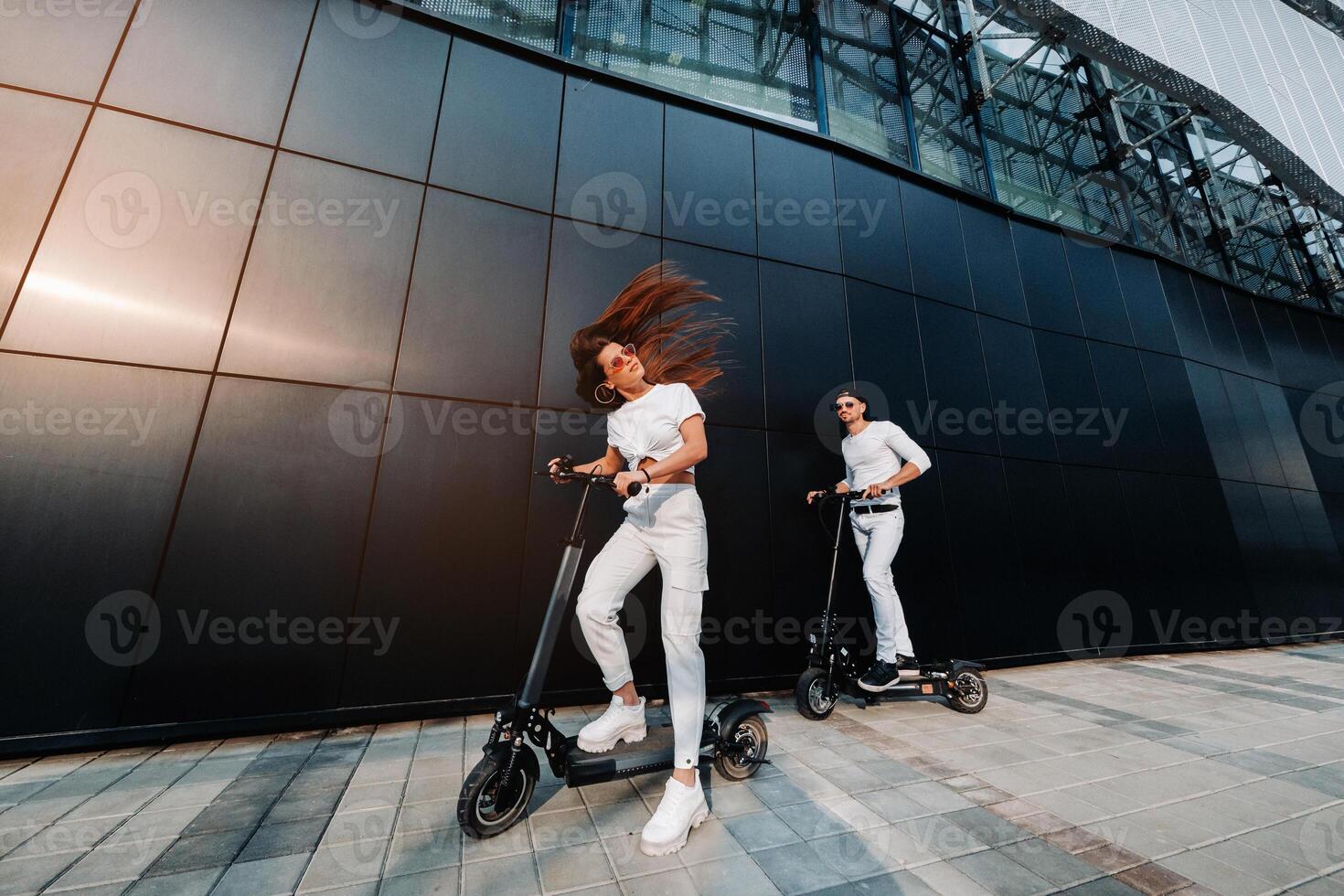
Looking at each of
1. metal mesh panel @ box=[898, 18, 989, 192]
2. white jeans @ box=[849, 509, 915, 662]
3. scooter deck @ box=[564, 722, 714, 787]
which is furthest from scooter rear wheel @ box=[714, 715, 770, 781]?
metal mesh panel @ box=[898, 18, 989, 192]

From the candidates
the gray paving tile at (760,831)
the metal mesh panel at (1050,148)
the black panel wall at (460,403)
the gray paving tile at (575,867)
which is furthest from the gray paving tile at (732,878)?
the metal mesh panel at (1050,148)

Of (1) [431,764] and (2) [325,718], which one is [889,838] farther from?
(2) [325,718]

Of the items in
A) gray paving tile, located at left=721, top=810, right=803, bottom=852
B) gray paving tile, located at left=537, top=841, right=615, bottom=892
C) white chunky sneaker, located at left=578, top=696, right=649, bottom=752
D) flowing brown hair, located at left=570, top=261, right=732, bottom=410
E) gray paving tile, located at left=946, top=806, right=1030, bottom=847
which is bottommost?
gray paving tile, located at left=946, top=806, right=1030, bottom=847

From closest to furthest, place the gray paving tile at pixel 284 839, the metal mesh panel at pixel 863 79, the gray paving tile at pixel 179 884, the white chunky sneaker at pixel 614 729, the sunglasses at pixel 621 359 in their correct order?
the gray paving tile at pixel 179 884, the gray paving tile at pixel 284 839, the white chunky sneaker at pixel 614 729, the sunglasses at pixel 621 359, the metal mesh panel at pixel 863 79

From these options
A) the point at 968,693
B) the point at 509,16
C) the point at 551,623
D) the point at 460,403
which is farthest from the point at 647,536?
the point at 509,16

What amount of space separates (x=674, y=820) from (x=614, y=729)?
1.63 ft

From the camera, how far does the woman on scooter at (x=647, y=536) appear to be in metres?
1.93

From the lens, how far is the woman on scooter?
1.93 m

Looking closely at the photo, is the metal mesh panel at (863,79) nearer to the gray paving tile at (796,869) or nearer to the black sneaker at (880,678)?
the black sneaker at (880,678)

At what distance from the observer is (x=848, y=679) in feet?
11.1

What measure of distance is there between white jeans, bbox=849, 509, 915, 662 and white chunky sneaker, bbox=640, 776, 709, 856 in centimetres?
224

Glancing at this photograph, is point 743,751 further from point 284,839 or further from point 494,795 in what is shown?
point 284,839

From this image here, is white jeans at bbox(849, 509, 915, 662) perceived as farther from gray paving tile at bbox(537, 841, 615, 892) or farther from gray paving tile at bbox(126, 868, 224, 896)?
gray paving tile at bbox(126, 868, 224, 896)

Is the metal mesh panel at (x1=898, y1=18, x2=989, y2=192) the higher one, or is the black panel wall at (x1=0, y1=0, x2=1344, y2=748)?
the metal mesh panel at (x1=898, y1=18, x2=989, y2=192)
